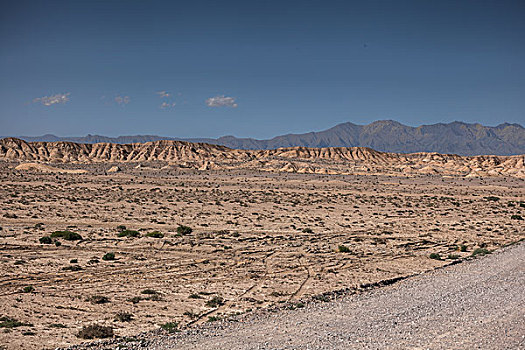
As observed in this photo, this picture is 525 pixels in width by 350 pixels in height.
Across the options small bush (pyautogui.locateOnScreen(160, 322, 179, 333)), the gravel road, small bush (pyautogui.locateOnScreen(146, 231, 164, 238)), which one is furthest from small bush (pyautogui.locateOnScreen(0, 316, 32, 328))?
small bush (pyautogui.locateOnScreen(146, 231, 164, 238))

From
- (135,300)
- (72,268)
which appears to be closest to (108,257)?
(72,268)

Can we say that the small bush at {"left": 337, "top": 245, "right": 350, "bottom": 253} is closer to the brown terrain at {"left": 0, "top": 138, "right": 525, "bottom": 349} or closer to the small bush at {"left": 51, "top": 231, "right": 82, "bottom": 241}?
the brown terrain at {"left": 0, "top": 138, "right": 525, "bottom": 349}

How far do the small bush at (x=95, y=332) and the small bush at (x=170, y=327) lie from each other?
1.10m

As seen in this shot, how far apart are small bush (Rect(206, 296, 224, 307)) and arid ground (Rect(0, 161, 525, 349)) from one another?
0.03m

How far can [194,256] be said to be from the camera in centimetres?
1944

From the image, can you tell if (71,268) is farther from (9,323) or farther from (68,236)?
(68,236)

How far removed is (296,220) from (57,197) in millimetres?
24017

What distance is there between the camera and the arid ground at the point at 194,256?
12.0 metres

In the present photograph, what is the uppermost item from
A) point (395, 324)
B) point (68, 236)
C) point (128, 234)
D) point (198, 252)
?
point (395, 324)

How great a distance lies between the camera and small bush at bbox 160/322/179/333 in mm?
10171

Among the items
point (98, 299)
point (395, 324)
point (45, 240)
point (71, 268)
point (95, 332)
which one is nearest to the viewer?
point (95, 332)

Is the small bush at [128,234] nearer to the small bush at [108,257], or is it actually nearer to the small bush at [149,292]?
the small bush at [108,257]

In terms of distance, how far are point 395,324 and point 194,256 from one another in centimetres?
1079

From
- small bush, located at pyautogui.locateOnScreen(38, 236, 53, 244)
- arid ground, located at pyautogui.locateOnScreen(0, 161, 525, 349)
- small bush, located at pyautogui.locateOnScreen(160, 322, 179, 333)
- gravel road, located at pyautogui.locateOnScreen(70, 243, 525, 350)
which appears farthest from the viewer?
small bush, located at pyautogui.locateOnScreen(38, 236, 53, 244)
